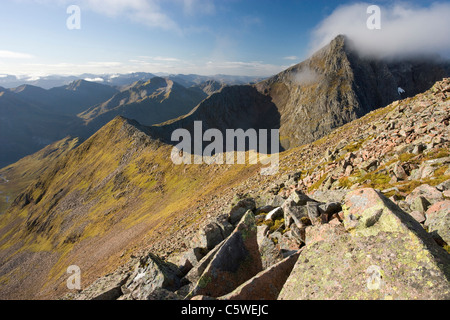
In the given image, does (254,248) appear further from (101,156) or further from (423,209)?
(101,156)

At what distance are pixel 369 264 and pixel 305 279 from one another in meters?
2.03

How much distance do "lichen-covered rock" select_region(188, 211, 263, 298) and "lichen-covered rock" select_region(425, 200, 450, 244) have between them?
23.3 feet

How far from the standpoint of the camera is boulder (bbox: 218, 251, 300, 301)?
24.5ft

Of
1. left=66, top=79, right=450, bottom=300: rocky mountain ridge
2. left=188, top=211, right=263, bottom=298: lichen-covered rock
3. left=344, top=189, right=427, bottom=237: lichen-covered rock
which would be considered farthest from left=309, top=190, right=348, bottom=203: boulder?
left=188, top=211, right=263, bottom=298: lichen-covered rock

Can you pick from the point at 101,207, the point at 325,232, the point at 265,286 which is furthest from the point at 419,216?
the point at 101,207

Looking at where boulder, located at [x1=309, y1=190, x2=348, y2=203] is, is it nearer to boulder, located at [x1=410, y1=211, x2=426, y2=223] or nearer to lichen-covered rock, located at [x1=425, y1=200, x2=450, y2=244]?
boulder, located at [x1=410, y1=211, x2=426, y2=223]

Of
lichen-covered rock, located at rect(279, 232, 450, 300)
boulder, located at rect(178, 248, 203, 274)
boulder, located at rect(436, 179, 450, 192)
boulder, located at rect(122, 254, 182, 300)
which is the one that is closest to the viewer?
lichen-covered rock, located at rect(279, 232, 450, 300)

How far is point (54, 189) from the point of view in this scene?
13500 cm

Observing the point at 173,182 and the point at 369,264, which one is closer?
the point at 369,264

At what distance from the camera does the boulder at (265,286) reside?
7.46 meters

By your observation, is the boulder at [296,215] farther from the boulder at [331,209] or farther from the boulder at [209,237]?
the boulder at [209,237]

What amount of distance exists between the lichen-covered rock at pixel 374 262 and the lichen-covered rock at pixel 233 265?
2713 mm

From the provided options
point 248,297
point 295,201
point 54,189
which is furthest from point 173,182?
point 54,189

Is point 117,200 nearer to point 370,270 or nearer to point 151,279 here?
point 151,279
